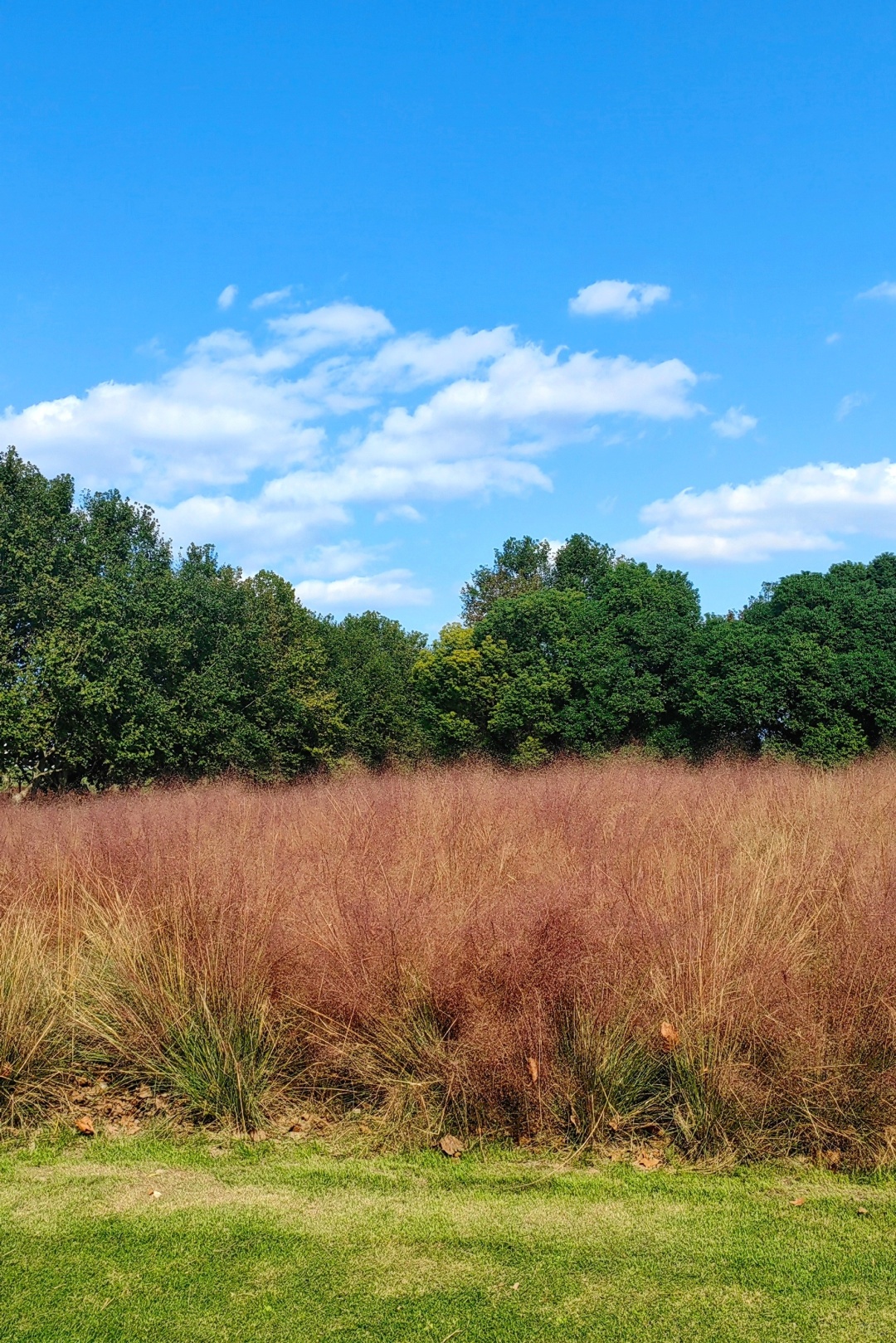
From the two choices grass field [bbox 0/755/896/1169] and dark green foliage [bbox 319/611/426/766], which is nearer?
grass field [bbox 0/755/896/1169]

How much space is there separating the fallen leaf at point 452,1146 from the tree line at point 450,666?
1584 cm

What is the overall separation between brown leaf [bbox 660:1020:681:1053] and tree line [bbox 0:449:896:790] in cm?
1542

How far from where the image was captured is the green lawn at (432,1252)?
118 inches

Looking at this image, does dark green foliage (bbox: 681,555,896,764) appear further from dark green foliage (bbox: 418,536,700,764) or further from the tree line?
dark green foliage (bbox: 418,536,700,764)

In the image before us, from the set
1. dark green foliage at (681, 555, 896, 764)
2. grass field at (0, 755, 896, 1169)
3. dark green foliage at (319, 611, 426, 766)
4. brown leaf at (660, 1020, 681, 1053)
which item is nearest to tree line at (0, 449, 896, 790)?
dark green foliage at (681, 555, 896, 764)

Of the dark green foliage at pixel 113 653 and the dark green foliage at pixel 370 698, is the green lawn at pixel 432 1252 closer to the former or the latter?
the dark green foliage at pixel 113 653

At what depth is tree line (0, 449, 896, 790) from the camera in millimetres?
20734

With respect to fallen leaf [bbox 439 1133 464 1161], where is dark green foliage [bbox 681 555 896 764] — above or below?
above

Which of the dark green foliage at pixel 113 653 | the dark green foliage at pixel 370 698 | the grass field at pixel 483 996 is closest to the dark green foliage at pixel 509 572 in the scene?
the dark green foliage at pixel 370 698

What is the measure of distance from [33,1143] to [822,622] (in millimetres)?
20154

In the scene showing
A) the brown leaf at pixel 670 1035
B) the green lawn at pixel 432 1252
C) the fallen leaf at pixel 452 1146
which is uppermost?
the brown leaf at pixel 670 1035

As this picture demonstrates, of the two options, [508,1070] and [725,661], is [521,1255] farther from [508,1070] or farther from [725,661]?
[725,661]

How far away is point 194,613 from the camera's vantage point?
79.7ft

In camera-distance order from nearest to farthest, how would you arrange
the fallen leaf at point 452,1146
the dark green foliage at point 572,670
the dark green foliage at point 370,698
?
the fallen leaf at point 452,1146 < the dark green foliage at point 572,670 < the dark green foliage at point 370,698
